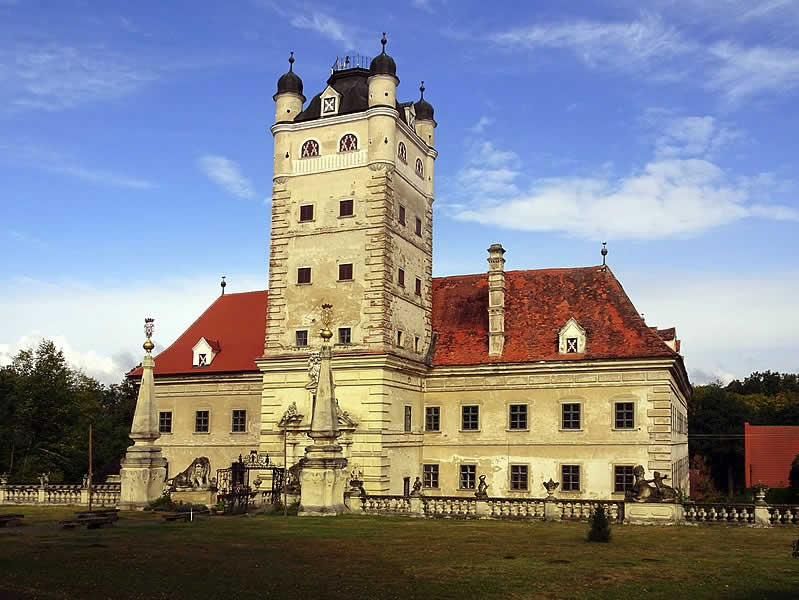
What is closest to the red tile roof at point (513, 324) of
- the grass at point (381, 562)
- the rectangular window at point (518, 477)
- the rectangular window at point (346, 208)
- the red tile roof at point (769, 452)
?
the rectangular window at point (518, 477)

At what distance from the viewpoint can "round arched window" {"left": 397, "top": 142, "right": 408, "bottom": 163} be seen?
3972cm

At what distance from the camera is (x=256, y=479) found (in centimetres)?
3884

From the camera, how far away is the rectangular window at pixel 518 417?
1526 inches

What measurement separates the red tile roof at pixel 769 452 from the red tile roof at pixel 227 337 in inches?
1421

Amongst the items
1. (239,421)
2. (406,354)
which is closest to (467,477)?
(406,354)

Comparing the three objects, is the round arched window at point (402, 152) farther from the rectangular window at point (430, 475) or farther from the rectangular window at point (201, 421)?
the rectangular window at point (201, 421)

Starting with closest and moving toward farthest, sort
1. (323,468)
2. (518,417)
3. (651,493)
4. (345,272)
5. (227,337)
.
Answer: (651,493), (323,468), (345,272), (518,417), (227,337)

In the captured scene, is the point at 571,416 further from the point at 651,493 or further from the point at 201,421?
the point at 201,421

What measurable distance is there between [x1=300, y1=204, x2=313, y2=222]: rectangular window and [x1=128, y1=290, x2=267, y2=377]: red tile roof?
8.04m

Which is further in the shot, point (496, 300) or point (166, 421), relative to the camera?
point (166, 421)

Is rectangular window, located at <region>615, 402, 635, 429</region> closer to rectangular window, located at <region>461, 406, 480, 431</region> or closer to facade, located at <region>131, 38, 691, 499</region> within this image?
facade, located at <region>131, 38, 691, 499</region>

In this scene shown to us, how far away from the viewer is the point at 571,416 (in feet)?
124

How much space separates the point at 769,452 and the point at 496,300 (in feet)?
97.2

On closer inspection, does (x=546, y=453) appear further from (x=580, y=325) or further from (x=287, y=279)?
(x=287, y=279)
